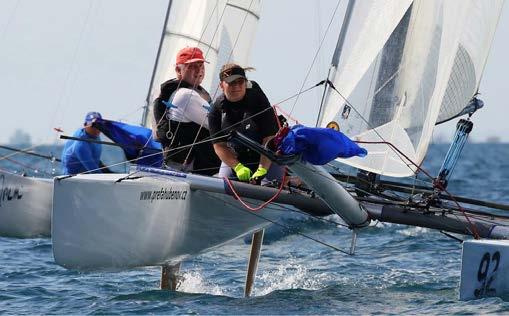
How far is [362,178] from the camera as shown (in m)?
8.09

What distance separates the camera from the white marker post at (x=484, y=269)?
6.05 meters

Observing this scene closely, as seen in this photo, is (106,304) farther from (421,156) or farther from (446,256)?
(446,256)

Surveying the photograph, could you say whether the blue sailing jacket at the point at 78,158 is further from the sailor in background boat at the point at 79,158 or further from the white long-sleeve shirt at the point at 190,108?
the white long-sleeve shirt at the point at 190,108

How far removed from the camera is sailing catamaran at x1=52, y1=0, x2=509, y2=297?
261 inches

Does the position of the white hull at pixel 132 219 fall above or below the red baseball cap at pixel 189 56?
below

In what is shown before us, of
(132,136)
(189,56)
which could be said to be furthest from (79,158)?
(189,56)

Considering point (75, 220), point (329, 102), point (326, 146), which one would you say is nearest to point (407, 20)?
point (329, 102)

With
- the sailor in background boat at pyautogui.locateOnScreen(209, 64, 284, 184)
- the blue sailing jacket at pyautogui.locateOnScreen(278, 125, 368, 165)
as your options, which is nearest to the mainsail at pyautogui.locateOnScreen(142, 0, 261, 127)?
the sailor in background boat at pyautogui.locateOnScreen(209, 64, 284, 184)

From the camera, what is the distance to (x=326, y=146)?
6.04 metres

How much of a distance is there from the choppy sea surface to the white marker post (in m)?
0.11

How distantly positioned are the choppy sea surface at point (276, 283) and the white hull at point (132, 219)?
0.27 m

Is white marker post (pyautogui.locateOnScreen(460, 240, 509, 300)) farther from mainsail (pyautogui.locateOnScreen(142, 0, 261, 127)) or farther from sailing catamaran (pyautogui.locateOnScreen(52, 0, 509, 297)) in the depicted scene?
mainsail (pyautogui.locateOnScreen(142, 0, 261, 127))

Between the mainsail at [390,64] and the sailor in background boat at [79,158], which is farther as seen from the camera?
the sailor in background boat at [79,158]

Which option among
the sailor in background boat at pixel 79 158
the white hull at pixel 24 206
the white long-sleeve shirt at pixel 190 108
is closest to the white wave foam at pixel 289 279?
the white long-sleeve shirt at pixel 190 108
